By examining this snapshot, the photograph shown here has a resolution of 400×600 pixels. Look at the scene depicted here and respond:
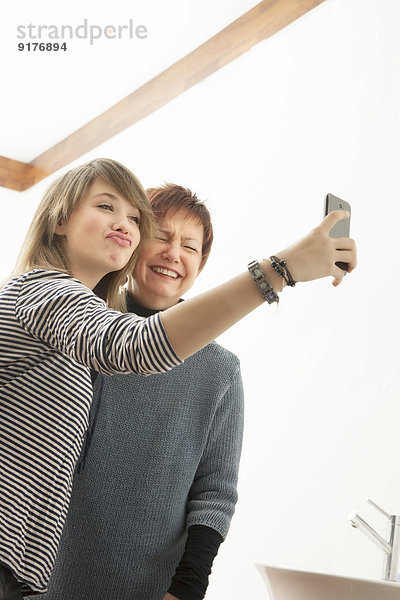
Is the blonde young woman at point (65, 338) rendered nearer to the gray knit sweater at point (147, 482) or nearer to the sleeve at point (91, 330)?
the sleeve at point (91, 330)

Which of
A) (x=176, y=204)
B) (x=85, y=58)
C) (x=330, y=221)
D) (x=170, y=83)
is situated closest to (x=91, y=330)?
(x=330, y=221)

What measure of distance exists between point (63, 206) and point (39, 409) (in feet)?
1.06

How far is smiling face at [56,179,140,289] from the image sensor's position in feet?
3.20

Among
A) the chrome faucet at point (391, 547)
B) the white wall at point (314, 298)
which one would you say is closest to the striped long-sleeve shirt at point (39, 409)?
the chrome faucet at point (391, 547)

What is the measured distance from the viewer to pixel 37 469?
814mm

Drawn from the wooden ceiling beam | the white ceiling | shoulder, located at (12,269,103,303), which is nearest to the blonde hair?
shoulder, located at (12,269,103,303)

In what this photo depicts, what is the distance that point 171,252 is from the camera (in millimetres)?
1315

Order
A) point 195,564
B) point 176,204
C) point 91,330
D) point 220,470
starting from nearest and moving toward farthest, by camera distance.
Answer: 1. point 91,330
2. point 195,564
3. point 220,470
4. point 176,204

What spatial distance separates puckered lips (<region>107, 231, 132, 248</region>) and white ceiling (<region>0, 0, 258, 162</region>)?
2043mm

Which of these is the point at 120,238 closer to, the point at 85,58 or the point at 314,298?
the point at 314,298

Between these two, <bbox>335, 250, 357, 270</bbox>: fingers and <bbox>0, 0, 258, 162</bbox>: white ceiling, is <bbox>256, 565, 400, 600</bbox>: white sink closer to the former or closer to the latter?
<bbox>335, 250, 357, 270</bbox>: fingers

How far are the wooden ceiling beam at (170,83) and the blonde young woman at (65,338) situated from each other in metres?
1.74

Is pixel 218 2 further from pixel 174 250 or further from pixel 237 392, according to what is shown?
pixel 237 392

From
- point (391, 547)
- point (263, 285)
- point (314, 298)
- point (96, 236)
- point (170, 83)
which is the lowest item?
point (391, 547)
